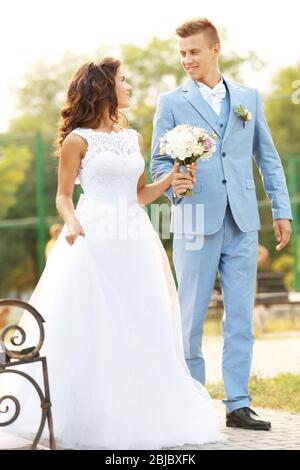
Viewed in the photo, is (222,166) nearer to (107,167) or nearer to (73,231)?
(107,167)

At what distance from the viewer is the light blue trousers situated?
20.2ft

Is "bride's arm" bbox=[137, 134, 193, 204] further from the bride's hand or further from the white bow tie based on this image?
the white bow tie

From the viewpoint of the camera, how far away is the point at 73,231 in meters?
5.45

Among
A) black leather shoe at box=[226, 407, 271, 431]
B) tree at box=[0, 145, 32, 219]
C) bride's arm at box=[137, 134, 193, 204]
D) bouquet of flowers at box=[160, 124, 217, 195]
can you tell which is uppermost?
tree at box=[0, 145, 32, 219]

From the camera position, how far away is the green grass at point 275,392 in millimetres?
7156

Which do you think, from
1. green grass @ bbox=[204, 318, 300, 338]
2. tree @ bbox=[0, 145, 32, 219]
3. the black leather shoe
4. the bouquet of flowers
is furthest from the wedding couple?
tree @ bbox=[0, 145, 32, 219]

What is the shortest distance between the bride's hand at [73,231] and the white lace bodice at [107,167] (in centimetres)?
28

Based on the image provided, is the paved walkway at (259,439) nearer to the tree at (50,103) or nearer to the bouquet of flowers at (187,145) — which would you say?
the bouquet of flowers at (187,145)

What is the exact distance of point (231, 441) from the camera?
5.58 metres

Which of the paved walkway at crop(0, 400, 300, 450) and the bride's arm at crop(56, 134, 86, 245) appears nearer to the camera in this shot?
the paved walkway at crop(0, 400, 300, 450)

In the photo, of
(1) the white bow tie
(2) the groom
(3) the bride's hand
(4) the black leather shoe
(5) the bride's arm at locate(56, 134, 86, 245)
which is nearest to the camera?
(3) the bride's hand

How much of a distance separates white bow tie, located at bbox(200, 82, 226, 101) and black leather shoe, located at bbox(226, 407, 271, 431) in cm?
177
